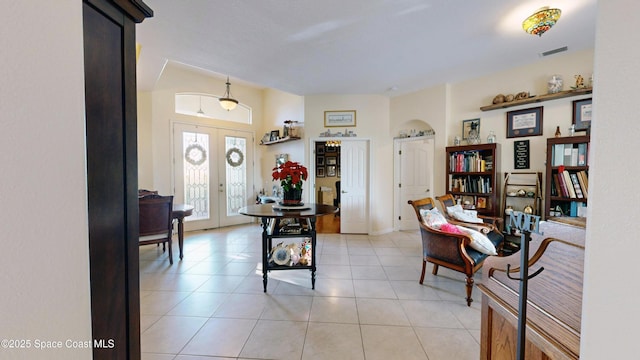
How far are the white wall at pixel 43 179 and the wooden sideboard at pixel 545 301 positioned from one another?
4.44 feet

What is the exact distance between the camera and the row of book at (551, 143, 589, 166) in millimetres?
2910

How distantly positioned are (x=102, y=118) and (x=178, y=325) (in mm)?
1948

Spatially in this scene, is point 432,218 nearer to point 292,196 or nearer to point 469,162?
point 292,196

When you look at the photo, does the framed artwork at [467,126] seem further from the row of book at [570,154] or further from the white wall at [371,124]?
the white wall at [371,124]

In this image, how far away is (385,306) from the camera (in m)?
2.24

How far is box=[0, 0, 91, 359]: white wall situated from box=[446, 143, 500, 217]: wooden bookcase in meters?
4.42

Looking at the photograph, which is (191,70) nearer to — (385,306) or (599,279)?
(385,306)

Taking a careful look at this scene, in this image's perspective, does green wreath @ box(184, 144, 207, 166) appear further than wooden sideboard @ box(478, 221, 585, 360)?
Yes

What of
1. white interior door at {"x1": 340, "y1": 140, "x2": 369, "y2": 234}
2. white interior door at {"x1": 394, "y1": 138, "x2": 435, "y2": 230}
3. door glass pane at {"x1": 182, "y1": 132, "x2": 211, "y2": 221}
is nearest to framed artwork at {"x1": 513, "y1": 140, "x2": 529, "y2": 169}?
white interior door at {"x1": 394, "y1": 138, "x2": 435, "y2": 230}

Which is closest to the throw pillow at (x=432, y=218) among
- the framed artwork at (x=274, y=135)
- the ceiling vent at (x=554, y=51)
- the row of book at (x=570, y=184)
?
the row of book at (x=570, y=184)

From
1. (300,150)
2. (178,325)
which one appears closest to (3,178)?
(178,325)

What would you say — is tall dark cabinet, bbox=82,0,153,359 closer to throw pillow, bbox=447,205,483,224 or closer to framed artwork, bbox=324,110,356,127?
throw pillow, bbox=447,205,483,224

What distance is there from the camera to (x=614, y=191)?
1.69ft

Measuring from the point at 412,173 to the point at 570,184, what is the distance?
7.85 ft
